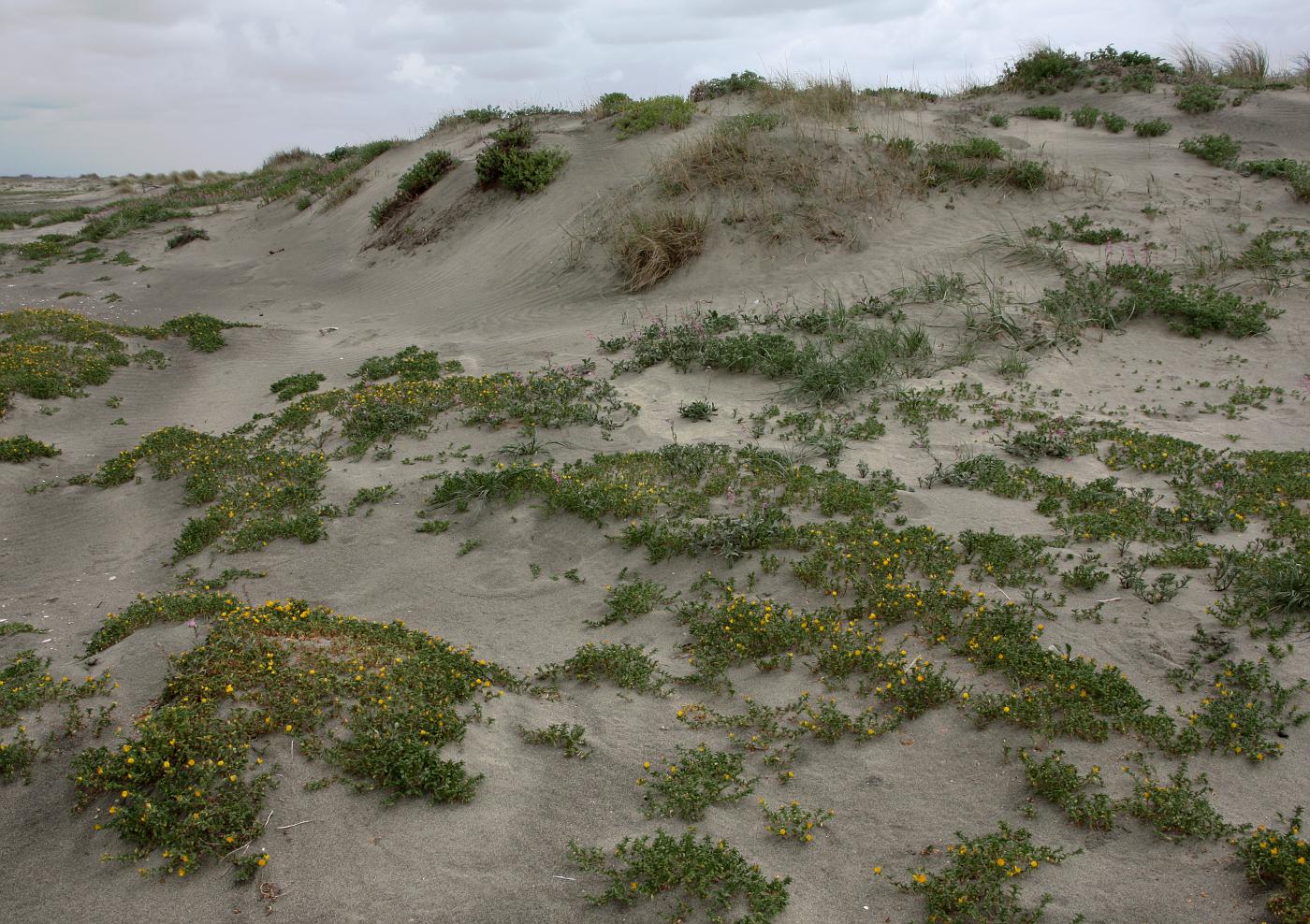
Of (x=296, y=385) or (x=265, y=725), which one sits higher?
(x=296, y=385)

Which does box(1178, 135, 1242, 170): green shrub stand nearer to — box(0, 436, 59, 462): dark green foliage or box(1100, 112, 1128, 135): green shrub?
box(1100, 112, 1128, 135): green shrub

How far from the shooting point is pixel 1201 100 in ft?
47.8

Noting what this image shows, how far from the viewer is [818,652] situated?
5426 millimetres

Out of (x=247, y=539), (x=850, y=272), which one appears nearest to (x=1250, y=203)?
(x=850, y=272)

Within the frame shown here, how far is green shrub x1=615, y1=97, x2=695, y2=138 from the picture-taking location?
1658 cm

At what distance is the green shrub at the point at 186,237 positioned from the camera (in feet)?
73.3

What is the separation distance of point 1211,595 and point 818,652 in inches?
103

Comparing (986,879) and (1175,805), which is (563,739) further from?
(1175,805)

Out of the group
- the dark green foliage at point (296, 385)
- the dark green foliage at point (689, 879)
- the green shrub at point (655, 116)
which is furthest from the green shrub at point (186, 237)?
the dark green foliage at point (689, 879)

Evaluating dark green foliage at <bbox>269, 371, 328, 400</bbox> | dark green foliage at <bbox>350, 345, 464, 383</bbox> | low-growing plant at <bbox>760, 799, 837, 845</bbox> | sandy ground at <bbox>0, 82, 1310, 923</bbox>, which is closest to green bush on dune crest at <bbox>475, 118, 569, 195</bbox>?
sandy ground at <bbox>0, 82, 1310, 923</bbox>

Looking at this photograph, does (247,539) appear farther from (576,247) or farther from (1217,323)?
(1217,323)

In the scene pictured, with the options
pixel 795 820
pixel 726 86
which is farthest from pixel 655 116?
pixel 795 820

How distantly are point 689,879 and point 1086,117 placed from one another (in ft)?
50.8

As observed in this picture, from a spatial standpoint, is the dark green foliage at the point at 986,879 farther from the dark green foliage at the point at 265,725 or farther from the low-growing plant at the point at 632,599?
the low-growing plant at the point at 632,599
